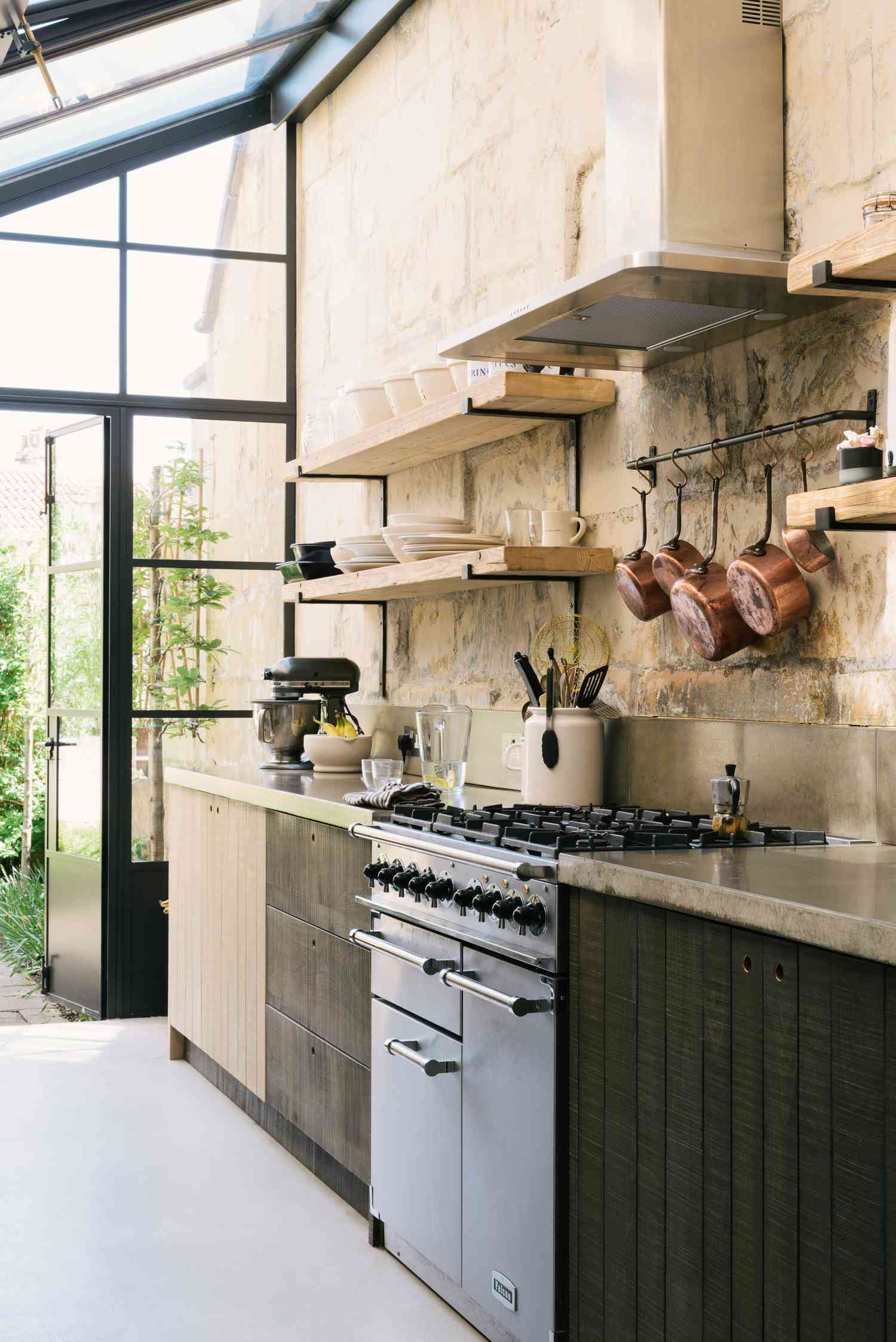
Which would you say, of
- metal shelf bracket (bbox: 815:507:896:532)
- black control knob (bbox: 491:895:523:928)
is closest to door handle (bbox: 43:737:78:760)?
black control knob (bbox: 491:895:523:928)

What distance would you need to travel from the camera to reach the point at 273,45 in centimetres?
504

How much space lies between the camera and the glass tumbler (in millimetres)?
3373

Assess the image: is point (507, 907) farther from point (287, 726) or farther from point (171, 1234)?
point (287, 726)

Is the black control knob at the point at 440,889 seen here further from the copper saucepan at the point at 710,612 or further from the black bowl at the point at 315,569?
the black bowl at the point at 315,569

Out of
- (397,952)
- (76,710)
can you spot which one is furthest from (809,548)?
(76,710)

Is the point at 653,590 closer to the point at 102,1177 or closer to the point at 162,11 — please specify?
the point at 102,1177

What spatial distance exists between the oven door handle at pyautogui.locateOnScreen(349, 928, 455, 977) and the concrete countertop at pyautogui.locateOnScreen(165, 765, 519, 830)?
0.77 feet

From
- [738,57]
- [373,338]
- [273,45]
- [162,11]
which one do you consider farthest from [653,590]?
[273,45]

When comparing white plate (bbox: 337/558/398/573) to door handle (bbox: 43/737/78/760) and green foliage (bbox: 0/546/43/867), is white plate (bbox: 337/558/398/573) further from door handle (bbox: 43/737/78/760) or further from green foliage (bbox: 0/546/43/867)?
green foliage (bbox: 0/546/43/867)

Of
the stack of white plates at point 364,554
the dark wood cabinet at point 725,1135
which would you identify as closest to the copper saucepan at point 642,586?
the dark wood cabinet at point 725,1135

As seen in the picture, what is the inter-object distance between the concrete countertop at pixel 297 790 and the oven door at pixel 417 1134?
446 mm

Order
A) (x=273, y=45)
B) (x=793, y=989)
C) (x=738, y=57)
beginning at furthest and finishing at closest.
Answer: (x=273, y=45), (x=738, y=57), (x=793, y=989)

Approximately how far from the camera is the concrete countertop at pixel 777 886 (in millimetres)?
1579

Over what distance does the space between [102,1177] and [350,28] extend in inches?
146
